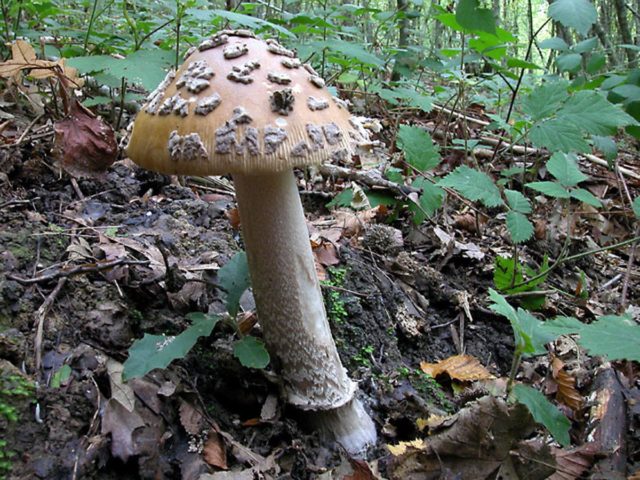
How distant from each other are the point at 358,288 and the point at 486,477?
154 cm

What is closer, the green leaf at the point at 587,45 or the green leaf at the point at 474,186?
the green leaf at the point at 474,186

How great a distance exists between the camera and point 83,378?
2209 mm

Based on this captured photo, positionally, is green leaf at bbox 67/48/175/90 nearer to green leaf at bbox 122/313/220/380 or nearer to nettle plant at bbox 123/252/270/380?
nettle plant at bbox 123/252/270/380

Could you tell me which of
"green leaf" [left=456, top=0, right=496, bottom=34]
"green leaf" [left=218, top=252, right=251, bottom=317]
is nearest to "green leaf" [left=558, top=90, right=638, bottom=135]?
"green leaf" [left=456, top=0, right=496, bottom=34]

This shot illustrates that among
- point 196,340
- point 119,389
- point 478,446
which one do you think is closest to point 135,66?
point 196,340

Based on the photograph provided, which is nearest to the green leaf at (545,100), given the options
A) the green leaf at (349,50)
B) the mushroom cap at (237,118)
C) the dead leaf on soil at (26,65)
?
the green leaf at (349,50)

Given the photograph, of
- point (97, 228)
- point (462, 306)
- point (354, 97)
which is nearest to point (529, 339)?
point (462, 306)

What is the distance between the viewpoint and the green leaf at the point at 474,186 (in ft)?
10.3

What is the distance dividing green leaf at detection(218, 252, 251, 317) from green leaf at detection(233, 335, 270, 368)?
0.84 feet

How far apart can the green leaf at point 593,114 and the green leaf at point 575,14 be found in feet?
1.68

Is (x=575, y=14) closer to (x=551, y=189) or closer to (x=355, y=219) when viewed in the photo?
(x=551, y=189)

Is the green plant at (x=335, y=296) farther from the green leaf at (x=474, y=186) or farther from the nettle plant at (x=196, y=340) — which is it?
the green leaf at (x=474, y=186)

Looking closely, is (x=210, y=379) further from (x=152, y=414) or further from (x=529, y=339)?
(x=529, y=339)

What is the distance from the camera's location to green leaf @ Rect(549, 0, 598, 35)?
11.2ft
